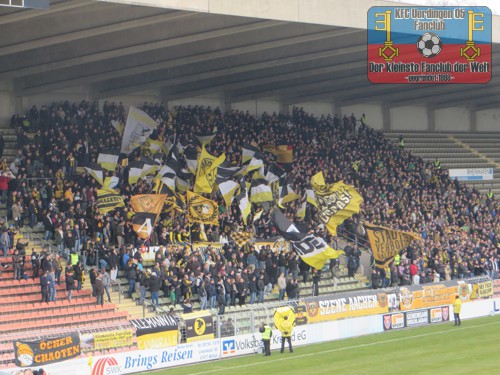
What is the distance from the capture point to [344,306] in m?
35.6

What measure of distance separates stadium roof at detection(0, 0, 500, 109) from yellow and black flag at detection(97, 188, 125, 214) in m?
5.28

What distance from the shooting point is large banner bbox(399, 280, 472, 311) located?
125 feet

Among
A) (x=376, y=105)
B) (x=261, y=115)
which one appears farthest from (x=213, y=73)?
(x=376, y=105)

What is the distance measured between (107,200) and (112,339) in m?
8.77

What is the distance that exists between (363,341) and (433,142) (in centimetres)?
2895

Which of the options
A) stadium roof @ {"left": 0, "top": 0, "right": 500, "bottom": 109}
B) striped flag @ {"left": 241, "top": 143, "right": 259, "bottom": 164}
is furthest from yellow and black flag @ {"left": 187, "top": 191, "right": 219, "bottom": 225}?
stadium roof @ {"left": 0, "top": 0, "right": 500, "bottom": 109}

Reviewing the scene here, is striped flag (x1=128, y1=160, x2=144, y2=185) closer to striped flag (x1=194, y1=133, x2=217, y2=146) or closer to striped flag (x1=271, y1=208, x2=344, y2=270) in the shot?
striped flag (x1=194, y1=133, x2=217, y2=146)

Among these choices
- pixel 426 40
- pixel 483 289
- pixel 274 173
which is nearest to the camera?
pixel 426 40

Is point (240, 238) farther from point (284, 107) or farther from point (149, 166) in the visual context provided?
point (284, 107)

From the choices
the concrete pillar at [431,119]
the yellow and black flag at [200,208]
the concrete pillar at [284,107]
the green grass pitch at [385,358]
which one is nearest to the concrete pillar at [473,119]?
the concrete pillar at [431,119]

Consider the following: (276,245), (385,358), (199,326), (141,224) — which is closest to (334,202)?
(276,245)

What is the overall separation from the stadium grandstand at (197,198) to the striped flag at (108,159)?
0.36 feet

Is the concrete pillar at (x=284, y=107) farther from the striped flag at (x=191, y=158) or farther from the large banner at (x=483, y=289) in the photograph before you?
the large banner at (x=483, y=289)

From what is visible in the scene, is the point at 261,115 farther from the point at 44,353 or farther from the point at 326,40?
the point at 44,353
